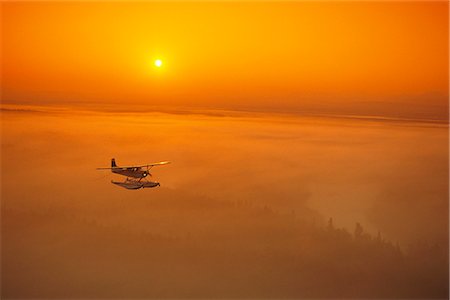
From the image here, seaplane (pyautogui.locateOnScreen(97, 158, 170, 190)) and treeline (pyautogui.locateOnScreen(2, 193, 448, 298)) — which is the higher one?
seaplane (pyautogui.locateOnScreen(97, 158, 170, 190))

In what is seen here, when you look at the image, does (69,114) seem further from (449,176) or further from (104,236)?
(449,176)

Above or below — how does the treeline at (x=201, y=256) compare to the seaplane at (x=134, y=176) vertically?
below

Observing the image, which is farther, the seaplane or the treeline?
the treeline

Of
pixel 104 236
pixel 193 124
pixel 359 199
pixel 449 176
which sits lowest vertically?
pixel 104 236

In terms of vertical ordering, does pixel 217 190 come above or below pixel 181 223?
above

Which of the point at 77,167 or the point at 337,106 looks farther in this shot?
the point at 337,106

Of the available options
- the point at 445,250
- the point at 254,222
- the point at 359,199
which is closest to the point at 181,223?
the point at 254,222

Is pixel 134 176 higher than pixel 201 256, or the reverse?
pixel 134 176

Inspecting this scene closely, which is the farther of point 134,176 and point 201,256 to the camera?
point 201,256
